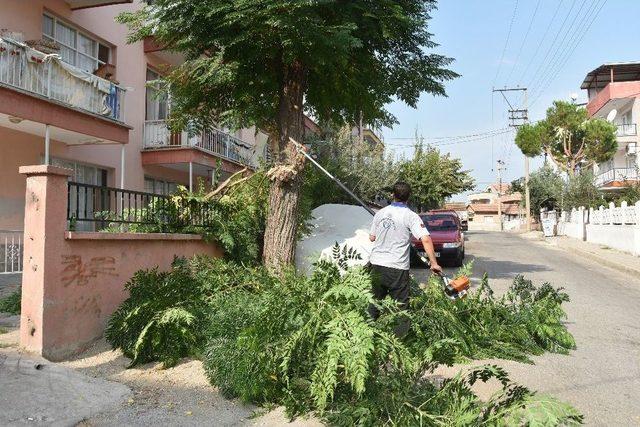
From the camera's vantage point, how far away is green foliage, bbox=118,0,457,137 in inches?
263

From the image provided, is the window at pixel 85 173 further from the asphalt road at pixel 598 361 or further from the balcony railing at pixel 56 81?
the asphalt road at pixel 598 361

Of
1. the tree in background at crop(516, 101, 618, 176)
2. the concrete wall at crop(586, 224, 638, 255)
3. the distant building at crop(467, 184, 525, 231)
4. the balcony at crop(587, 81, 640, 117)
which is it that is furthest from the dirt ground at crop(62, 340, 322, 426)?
the distant building at crop(467, 184, 525, 231)

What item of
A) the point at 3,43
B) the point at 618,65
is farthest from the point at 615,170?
the point at 3,43

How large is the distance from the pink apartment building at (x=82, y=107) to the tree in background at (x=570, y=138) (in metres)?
33.5

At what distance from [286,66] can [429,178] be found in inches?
1048

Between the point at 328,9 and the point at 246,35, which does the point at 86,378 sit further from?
the point at 328,9

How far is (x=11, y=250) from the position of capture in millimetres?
9570

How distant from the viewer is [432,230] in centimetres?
1650

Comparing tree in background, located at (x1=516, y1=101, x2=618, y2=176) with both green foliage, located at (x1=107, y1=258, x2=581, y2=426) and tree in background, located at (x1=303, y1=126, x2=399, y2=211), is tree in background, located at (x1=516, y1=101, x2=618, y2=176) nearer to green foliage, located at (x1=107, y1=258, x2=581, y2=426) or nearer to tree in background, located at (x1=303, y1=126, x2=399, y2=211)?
tree in background, located at (x1=303, y1=126, x2=399, y2=211)

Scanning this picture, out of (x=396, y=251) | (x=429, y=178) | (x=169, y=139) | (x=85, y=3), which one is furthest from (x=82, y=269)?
(x=429, y=178)

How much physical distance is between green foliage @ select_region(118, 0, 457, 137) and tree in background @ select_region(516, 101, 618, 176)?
3553 cm

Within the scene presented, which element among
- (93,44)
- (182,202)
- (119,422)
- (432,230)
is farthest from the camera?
(432,230)

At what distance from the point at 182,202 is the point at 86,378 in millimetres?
3453

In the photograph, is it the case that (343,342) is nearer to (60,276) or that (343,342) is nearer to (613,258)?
(60,276)
